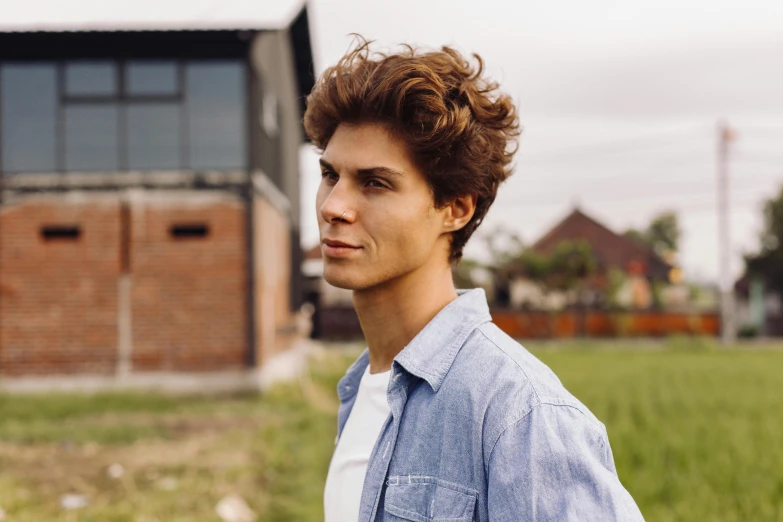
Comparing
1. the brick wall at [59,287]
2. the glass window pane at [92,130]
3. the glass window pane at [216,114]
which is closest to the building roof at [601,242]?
the glass window pane at [216,114]

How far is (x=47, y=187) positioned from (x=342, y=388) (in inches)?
421

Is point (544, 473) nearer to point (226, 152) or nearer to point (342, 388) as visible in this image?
point (342, 388)

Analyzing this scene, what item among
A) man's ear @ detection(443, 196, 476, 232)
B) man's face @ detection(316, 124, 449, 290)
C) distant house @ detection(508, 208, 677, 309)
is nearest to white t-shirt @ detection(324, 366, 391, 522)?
man's face @ detection(316, 124, 449, 290)

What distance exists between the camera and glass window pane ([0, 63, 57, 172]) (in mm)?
11641

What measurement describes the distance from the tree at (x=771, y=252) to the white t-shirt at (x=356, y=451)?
4284cm

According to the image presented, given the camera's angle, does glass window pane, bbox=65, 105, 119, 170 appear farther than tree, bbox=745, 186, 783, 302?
No

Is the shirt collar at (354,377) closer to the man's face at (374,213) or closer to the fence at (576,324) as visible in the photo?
the man's face at (374,213)

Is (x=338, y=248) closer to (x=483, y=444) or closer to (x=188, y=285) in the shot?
(x=483, y=444)

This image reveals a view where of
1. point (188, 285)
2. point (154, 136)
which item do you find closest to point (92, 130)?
point (154, 136)

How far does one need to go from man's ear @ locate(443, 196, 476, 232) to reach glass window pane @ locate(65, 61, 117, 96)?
36.3ft

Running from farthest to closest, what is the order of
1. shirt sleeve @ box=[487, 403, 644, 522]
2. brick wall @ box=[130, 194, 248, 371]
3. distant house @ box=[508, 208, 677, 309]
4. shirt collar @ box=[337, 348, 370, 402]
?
1. distant house @ box=[508, 208, 677, 309]
2. brick wall @ box=[130, 194, 248, 371]
3. shirt collar @ box=[337, 348, 370, 402]
4. shirt sleeve @ box=[487, 403, 644, 522]

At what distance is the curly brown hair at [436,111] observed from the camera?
5.38 feet

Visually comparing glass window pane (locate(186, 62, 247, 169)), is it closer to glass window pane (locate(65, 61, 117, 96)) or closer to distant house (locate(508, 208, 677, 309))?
glass window pane (locate(65, 61, 117, 96))

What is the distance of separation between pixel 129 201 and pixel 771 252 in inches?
1482
